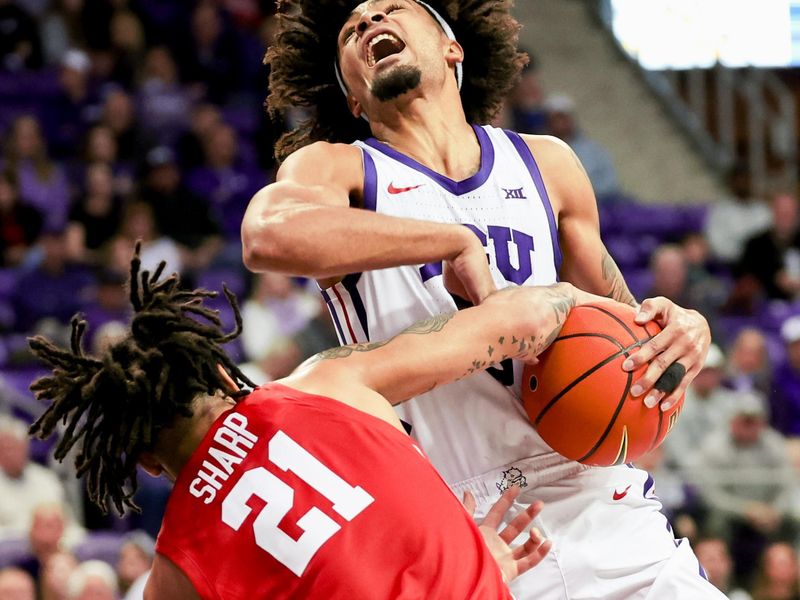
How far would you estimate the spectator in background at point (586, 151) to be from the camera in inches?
432

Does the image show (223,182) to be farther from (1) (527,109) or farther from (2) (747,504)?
(2) (747,504)

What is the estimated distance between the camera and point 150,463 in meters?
2.96

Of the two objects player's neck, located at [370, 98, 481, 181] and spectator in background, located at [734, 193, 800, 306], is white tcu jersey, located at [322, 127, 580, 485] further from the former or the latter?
spectator in background, located at [734, 193, 800, 306]

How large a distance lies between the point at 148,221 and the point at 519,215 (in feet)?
19.4

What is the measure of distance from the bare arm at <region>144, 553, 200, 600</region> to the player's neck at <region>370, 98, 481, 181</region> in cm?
143

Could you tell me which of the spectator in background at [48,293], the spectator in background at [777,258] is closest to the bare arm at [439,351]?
the spectator in background at [48,293]

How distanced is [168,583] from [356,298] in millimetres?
1037

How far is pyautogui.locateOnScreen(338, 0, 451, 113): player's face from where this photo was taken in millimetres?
3773

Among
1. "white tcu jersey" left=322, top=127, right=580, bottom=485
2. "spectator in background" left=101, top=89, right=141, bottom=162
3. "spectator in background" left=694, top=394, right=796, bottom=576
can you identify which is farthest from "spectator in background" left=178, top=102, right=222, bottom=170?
"white tcu jersey" left=322, top=127, right=580, bottom=485

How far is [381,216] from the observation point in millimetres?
3240

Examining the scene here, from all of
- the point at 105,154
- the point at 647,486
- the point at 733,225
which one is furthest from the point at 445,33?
the point at 733,225

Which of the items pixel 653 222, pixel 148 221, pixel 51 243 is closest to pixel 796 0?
pixel 653 222

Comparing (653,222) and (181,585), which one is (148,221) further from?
(181,585)

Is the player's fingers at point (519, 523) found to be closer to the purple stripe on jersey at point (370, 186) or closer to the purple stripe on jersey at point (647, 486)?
the purple stripe on jersey at point (647, 486)
